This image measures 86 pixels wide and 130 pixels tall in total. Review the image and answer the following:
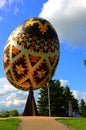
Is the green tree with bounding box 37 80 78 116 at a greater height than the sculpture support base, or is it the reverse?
the green tree with bounding box 37 80 78 116

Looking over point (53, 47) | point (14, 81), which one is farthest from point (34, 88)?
point (53, 47)

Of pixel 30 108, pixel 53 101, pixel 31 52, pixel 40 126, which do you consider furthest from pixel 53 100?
pixel 40 126

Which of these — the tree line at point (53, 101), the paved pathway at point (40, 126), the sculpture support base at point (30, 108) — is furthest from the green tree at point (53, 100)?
the paved pathway at point (40, 126)

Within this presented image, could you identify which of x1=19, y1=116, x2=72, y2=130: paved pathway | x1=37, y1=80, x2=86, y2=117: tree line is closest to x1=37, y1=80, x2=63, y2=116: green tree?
x1=37, y1=80, x2=86, y2=117: tree line

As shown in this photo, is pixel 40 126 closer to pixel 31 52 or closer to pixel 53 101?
pixel 31 52

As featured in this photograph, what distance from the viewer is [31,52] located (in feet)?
110

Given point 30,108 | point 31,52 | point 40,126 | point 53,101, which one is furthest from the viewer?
point 53,101

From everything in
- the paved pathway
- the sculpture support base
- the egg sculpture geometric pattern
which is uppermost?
the egg sculpture geometric pattern

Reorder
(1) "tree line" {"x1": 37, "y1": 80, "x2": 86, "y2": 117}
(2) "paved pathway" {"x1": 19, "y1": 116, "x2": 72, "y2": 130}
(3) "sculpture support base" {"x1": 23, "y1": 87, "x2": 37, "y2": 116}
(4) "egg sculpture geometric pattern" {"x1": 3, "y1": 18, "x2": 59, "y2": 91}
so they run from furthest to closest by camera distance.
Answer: (1) "tree line" {"x1": 37, "y1": 80, "x2": 86, "y2": 117} < (3) "sculpture support base" {"x1": 23, "y1": 87, "x2": 37, "y2": 116} < (4) "egg sculpture geometric pattern" {"x1": 3, "y1": 18, "x2": 59, "y2": 91} < (2) "paved pathway" {"x1": 19, "y1": 116, "x2": 72, "y2": 130}

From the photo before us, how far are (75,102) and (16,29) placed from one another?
5273 centimetres

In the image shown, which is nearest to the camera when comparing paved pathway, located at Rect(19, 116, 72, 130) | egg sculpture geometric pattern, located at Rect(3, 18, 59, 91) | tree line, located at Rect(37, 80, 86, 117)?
paved pathway, located at Rect(19, 116, 72, 130)

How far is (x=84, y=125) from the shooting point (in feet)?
84.5

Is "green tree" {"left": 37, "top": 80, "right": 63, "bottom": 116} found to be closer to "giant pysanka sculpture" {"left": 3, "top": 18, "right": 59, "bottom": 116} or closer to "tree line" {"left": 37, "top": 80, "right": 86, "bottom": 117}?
"tree line" {"left": 37, "top": 80, "right": 86, "bottom": 117}

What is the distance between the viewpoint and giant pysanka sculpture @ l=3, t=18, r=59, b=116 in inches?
1326
